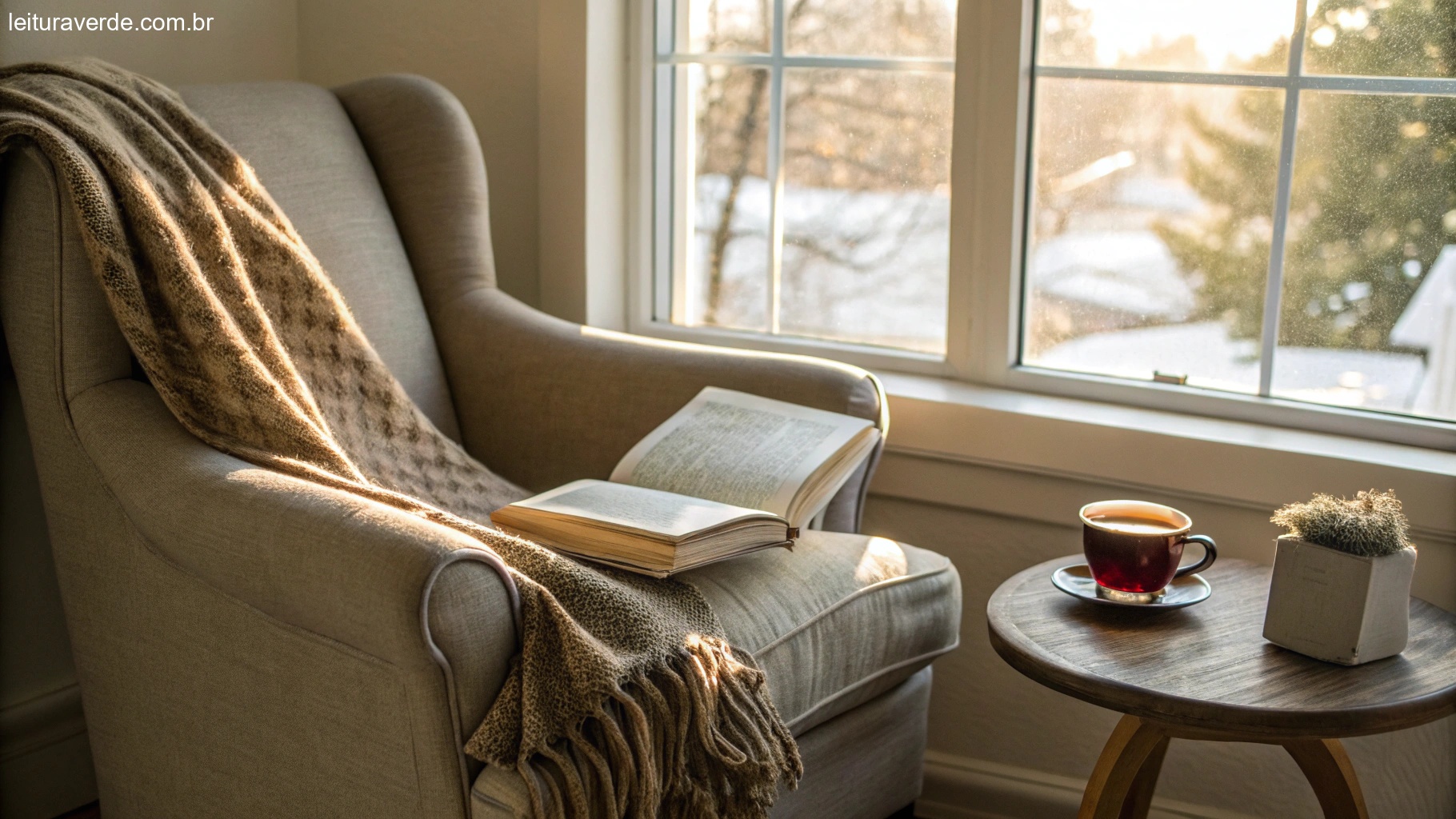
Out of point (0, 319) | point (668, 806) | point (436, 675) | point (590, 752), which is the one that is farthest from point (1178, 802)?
point (0, 319)

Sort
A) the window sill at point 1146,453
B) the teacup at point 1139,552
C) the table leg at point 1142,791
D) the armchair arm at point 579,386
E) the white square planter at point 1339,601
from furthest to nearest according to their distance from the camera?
the armchair arm at point 579,386 → the window sill at point 1146,453 → the table leg at point 1142,791 → the teacup at point 1139,552 → the white square planter at point 1339,601

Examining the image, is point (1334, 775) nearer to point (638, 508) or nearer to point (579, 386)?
point (638, 508)

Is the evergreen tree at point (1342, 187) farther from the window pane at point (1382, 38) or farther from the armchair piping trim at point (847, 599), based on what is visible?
the armchair piping trim at point (847, 599)

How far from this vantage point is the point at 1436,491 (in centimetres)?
145

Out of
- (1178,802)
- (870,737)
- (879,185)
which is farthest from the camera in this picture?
(879,185)

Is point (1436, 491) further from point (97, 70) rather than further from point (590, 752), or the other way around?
point (97, 70)

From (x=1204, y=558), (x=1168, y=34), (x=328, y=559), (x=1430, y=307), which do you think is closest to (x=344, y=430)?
(x=328, y=559)

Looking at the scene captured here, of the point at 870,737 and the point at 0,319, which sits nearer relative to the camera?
the point at 0,319

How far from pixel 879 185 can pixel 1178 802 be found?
1.01 m

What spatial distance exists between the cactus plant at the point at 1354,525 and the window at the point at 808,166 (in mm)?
854

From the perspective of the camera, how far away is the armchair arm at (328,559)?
0.99 meters

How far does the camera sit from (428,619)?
983mm

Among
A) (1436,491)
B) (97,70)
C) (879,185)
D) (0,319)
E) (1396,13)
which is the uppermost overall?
(1396,13)

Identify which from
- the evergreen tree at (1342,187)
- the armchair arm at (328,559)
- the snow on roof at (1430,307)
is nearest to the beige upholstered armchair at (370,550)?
the armchair arm at (328,559)
